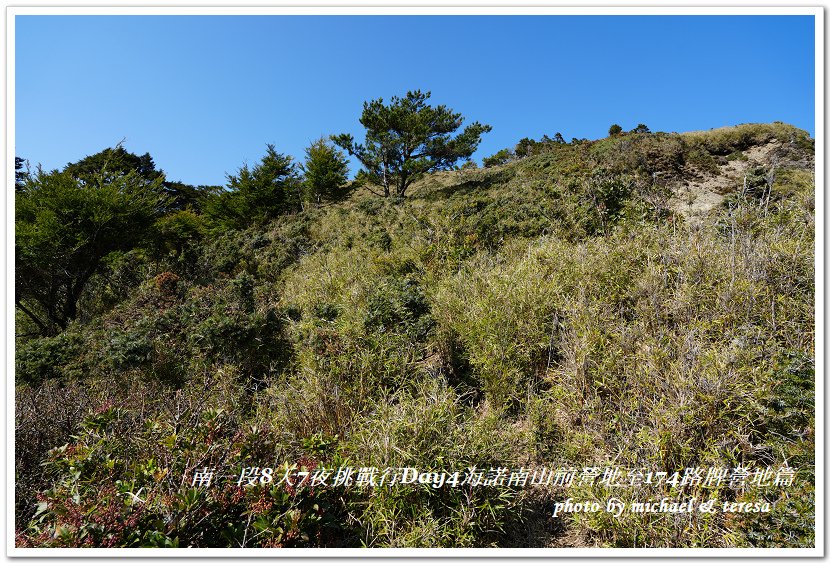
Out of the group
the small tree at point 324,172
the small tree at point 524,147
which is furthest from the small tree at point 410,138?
the small tree at point 524,147

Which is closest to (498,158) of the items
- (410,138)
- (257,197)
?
(410,138)

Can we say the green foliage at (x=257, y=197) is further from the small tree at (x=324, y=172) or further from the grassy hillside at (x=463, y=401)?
the grassy hillside at (x=463, y=401)

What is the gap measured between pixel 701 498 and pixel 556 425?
1124 mm

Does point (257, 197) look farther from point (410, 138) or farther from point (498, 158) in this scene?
point (498, 158)

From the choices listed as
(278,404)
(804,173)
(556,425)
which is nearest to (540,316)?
(556,425)

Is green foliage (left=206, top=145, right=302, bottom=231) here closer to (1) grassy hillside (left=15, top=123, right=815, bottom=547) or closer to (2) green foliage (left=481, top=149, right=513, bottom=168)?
(1) grassy hillside (left=15, top=123, right=815, bottom=547)

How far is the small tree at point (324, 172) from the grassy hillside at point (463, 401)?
17677 millimetres

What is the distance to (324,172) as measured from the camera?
23641 millimetres

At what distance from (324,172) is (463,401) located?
22154mm

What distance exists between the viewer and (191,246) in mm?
14453

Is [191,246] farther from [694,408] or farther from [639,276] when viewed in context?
[694,408]

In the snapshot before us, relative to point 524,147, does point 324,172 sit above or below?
below

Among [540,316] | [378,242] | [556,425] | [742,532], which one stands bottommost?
[742,532]

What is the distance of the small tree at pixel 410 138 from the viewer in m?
22.5
